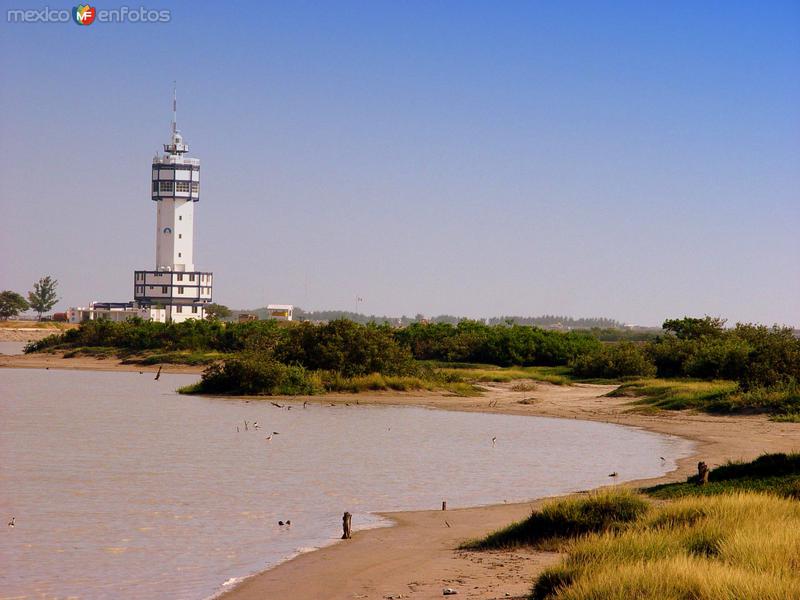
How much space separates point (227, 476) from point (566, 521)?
35.0 feet

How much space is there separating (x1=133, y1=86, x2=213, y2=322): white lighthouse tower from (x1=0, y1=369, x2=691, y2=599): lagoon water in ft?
433

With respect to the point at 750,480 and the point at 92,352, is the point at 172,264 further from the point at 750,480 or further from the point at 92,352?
the point at 750,480

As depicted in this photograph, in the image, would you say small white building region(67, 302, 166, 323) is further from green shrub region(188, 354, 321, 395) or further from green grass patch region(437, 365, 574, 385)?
green shrub region(188, 354, 321, 395)

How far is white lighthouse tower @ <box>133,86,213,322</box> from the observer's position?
174 metres

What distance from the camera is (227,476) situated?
76.7 feet

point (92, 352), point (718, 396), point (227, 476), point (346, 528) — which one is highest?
point (92, 352)

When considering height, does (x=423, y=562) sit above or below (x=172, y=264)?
below

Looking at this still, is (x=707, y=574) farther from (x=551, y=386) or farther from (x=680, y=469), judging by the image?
(x=551, y=386)

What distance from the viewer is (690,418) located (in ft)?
120

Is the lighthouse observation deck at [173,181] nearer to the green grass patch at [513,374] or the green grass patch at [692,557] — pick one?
the green grass patch at [513,374]

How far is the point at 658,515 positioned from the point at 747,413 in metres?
23.2

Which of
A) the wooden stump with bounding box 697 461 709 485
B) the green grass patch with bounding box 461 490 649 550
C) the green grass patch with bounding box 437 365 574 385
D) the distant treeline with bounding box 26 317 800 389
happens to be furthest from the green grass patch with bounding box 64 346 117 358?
the green grass patch with bounding box 461 490 649 550

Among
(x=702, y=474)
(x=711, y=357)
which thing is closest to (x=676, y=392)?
(x=711, y=357)

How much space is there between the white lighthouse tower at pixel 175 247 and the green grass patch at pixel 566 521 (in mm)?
159445
